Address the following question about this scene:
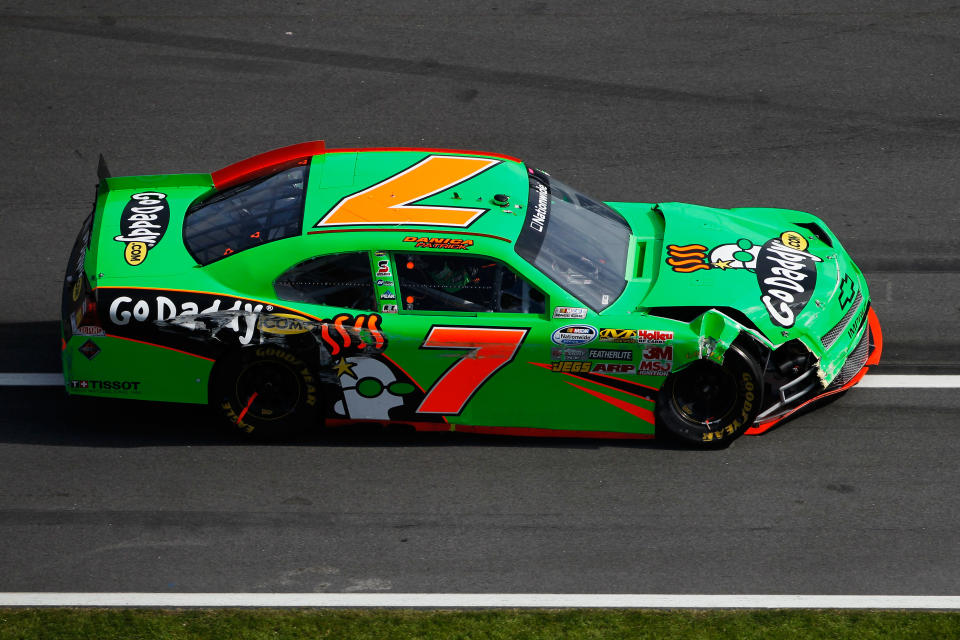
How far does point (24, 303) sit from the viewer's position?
914 centimetres

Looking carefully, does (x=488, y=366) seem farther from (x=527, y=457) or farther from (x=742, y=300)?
(x=742, y=300)

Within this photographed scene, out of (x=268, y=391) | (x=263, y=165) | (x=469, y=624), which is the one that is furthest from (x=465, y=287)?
(x=469, y=624)

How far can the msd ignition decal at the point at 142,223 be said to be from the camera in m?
7.61

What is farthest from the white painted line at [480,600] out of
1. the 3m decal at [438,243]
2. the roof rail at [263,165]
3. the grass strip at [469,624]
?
the roof rail at [263,165]

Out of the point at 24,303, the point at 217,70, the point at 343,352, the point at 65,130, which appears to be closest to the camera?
the point at 343,352

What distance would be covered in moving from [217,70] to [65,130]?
1687 millimetres

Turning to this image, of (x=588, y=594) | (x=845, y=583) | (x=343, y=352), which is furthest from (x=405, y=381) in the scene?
(x=845, y=583)

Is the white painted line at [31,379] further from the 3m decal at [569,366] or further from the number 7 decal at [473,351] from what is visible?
the 3m decal at [569,366]

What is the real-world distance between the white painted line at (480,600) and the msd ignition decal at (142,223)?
6.94 ft

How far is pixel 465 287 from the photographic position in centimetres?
732

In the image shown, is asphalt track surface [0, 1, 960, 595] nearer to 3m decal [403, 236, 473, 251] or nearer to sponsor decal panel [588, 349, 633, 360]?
sponsor decal panel [588, 349, 633, 360]

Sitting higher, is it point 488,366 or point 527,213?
point 527,213

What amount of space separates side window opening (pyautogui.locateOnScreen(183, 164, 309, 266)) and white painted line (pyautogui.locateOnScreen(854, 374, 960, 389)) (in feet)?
13.2

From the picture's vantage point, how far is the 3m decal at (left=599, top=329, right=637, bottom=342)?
23.9 feet
